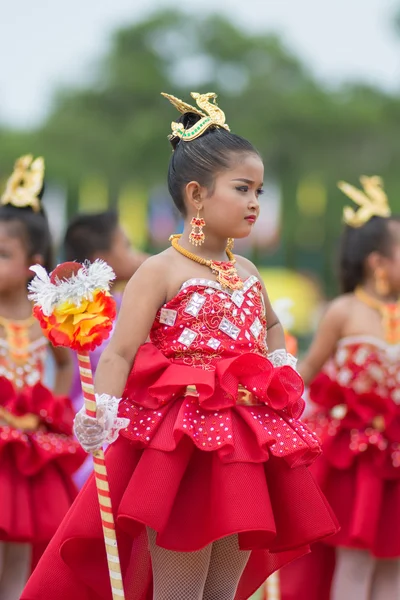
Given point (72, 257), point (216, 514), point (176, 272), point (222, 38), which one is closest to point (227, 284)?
point (176, 272)

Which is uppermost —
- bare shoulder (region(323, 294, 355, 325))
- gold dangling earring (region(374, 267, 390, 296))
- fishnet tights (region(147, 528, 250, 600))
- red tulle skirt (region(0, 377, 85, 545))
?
gold dangling earring (region(374, 267, 390, 296))

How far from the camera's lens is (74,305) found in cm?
325

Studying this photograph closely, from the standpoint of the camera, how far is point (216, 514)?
10.6ft

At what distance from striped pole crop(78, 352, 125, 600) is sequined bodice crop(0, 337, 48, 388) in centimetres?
145

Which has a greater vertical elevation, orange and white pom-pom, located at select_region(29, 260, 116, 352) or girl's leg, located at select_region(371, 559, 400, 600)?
orange and white pom-pom, located at select_region(29, 260, 116, 352)

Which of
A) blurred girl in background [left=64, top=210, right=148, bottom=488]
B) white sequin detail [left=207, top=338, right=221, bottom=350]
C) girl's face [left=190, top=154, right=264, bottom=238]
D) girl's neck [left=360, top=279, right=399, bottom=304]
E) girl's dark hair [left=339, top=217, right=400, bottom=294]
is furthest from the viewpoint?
blurred girl in background [left=64, top=210, right=148, bottom=488]

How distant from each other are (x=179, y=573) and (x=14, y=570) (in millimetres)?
1525

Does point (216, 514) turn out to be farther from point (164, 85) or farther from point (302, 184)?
point (164, 85)

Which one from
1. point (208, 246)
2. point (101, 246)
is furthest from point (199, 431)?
point (101, 246)

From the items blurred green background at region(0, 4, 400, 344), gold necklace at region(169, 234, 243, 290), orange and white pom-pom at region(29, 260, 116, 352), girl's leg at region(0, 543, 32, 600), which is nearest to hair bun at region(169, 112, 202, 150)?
gold necklace at region(169, 234, 243, 290)

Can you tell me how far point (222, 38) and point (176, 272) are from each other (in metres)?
34.5

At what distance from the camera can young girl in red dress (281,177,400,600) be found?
4879 millimetres

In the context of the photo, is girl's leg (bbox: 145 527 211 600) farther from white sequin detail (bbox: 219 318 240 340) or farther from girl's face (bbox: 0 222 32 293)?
girl's face (bbox: 0 222 32 293)

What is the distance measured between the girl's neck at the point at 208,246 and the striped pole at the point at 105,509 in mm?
544
